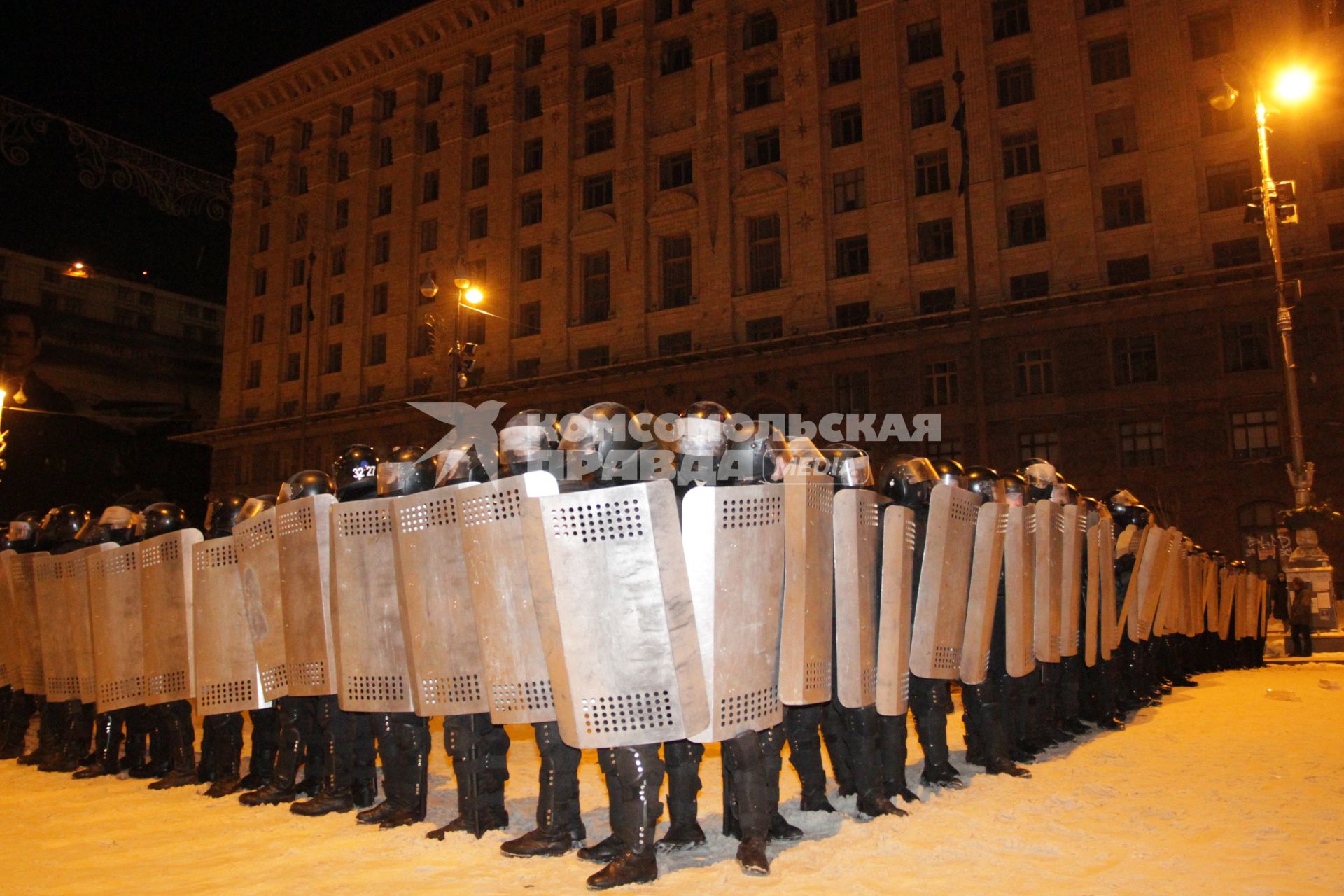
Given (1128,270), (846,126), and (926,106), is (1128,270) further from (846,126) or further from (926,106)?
(846,126)

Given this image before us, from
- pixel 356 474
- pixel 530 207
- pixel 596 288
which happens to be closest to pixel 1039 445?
pixel 596 288

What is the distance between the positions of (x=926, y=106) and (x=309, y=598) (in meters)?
32.7

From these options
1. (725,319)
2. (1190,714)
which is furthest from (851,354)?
(1190,714)

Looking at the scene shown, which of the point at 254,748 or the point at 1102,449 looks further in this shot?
the point at 1102,449

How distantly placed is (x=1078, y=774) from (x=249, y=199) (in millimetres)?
54617

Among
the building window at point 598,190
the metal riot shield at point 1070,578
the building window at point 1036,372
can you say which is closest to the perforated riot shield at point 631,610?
the metal riot shield at point 1070,578

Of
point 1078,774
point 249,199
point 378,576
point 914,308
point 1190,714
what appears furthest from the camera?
point 249,199

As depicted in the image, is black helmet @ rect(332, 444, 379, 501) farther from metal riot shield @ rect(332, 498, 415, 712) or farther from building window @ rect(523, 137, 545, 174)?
building window @ rect(523, 137, 545, 174)

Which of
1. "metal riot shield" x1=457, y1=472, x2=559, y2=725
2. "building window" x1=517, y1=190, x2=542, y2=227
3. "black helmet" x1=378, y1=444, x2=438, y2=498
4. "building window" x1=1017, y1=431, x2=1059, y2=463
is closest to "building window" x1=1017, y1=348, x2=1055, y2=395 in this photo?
"building window" x1=1017, y1=431, x2=1059, y2=463

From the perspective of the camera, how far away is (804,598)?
5023mm

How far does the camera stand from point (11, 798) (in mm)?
7004

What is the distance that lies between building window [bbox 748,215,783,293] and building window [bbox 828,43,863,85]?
5656mm

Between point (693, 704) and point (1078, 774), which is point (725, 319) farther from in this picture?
point (693, 704)

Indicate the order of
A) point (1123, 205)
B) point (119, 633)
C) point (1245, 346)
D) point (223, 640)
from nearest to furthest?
point (223, 640)
point (119, 633)
point (1245, 346)
point (1123, 205)
